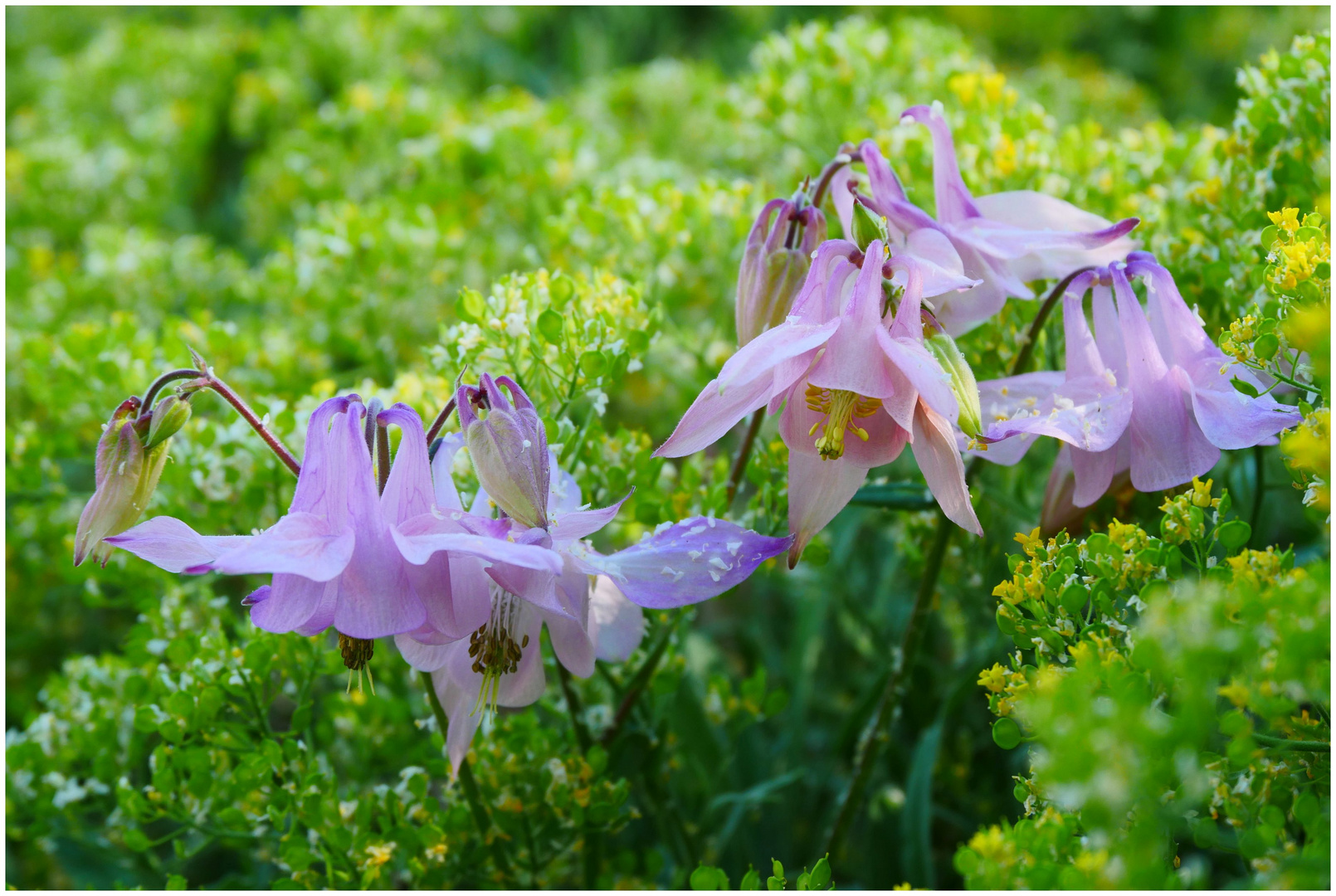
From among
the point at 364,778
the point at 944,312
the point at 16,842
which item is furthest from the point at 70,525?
the point at 944,312

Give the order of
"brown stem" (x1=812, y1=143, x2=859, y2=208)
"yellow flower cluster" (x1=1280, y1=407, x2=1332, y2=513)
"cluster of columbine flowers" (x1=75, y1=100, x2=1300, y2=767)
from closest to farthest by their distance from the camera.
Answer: "yellow flower cluster" (x1=1280, y1=407, x2=1332, y2=513) < "cluster of columbine flowers" (x1=75, y1=100, x2=1300, y2=767) < "brown stem" (x1=812, y1=143, x2=859, y2=208)

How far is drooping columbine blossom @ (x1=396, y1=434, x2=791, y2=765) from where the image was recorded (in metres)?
0.63

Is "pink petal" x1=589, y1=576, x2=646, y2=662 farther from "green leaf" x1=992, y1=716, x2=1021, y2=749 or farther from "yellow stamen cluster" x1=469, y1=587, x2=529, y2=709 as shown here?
"green leaf" x1=992, y1=716, x2=1021, y2=749

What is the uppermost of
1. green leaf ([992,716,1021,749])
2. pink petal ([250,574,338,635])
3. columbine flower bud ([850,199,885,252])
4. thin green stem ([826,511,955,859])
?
columbine flower bud ([850,199,885,252])

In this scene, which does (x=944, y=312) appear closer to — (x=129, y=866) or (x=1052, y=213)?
(x=1052, y=213)

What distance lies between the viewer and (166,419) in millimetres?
667

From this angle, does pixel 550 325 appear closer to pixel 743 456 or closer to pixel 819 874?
pixel 743 456

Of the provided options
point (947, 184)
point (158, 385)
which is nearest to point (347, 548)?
point (158, 385)

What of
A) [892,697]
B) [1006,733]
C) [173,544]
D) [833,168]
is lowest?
[892,697]

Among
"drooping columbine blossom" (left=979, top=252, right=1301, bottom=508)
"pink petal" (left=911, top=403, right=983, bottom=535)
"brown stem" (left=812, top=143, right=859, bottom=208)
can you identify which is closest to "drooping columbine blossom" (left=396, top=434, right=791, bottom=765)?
"pink petal" (left=911, top=403, right=983, bottom=535)

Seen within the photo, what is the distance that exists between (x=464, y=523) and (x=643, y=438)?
299 mm

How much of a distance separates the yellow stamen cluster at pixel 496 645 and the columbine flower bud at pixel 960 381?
1.06 feet

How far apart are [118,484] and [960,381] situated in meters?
0.54

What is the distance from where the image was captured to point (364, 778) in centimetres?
98
